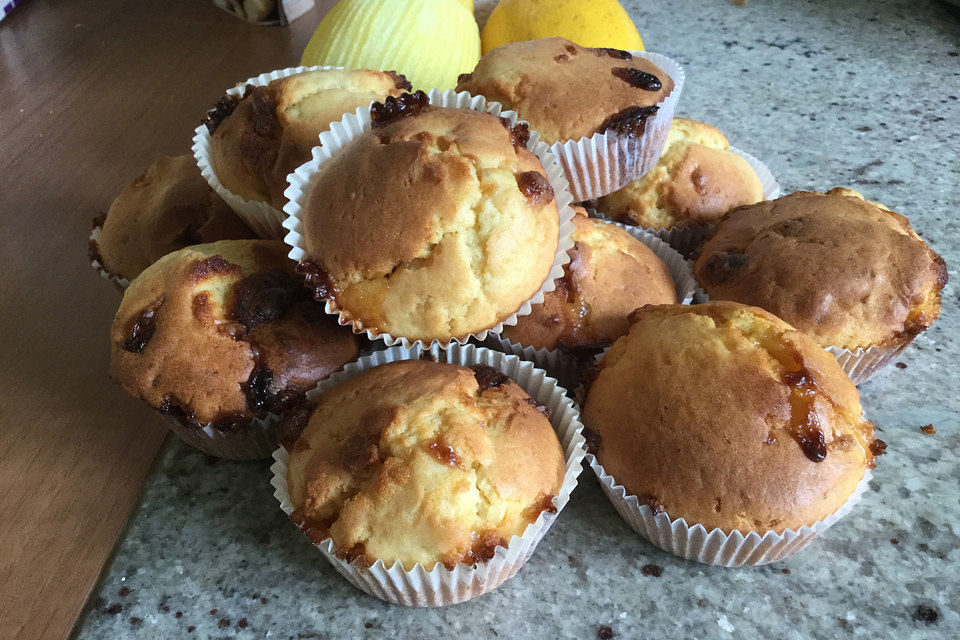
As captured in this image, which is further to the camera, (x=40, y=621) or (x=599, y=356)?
(x=599, y=356)

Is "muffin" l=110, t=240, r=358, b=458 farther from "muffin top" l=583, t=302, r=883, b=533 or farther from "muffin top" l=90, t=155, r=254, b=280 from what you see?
"muffin top" l=583, t=302, r=883, b=533

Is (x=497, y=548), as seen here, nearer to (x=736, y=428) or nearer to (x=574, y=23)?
(x=736, y=428)

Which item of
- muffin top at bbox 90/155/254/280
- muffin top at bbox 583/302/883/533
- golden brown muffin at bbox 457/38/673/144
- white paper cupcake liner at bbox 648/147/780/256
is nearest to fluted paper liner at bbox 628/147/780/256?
white paper cupcake liner at bbox 648/147/780/256

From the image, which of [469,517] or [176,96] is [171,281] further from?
[176,96]

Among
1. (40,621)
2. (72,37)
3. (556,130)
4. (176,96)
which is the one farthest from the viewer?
(72,37)

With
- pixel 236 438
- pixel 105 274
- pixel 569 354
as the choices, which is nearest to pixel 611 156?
pixel 569 354

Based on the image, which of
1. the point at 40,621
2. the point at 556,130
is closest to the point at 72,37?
the point at 556,130
